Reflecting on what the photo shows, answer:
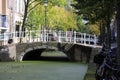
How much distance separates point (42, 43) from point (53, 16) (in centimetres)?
2379

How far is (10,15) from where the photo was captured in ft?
162

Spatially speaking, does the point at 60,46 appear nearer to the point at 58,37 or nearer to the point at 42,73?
the point at 58,37

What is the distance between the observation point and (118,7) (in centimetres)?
1273

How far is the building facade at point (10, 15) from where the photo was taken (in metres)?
45.0

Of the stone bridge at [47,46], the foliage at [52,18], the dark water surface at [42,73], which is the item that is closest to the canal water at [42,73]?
the dark water surface at [42,73]

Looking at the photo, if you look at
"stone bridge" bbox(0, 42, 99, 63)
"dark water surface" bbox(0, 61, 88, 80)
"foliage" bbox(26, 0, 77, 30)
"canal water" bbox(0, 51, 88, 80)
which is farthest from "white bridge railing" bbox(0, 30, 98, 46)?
"dark water surface" bbox(0, 61, 88, 80)

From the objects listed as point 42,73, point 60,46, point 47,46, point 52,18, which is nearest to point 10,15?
point 52,18

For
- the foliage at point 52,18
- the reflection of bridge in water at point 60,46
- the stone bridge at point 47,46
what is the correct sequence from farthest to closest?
the foliage at point 52,18 < the reflection of bridge in water at point 60,46 < the stone bridge at point 47,46

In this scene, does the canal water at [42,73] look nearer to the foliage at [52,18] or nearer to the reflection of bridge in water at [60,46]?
the reflection of bridge in water at [60,46]

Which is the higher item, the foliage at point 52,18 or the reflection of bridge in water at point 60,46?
the foliage at point 52,18

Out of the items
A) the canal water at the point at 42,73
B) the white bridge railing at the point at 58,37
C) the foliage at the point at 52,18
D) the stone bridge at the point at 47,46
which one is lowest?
the canal water at the point at 42,73

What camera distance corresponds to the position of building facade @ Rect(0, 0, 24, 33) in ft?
148

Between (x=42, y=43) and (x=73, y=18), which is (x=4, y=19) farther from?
(x=73, y=18)

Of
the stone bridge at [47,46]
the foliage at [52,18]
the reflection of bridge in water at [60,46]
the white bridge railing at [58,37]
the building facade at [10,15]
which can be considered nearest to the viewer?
Answer: the stone bridge at [47,46]
